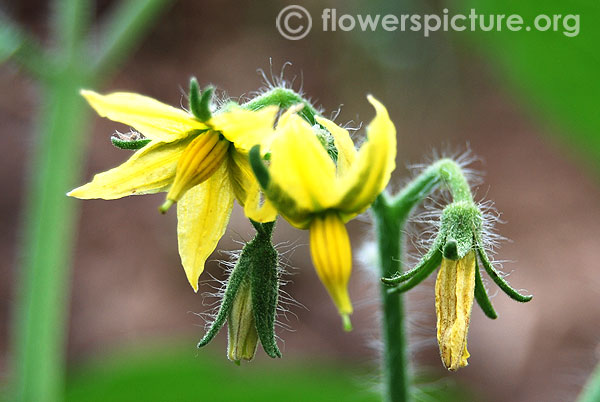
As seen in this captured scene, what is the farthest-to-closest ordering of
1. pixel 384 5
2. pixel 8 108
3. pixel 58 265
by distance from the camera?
1. pixel 384 5
2. pixel 8 108
3. pixel 58 265

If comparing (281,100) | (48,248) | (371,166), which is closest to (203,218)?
(281,100)

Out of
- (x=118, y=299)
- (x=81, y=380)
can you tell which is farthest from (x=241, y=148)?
(x=118, y=299)

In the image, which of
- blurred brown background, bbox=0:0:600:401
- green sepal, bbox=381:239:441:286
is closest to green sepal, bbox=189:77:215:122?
green sepal, bbox=381:239:441:286

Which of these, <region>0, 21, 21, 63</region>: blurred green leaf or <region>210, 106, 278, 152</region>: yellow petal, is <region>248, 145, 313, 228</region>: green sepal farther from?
<region>0, 21, 21, 63</region>: blurred green leaf

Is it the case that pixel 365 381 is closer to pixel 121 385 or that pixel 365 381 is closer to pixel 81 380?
pixel 121 385

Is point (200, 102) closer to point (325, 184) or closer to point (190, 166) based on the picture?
point (190, 166)

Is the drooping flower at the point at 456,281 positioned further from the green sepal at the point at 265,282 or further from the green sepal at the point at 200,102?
the green sepal at the point at 200,102
